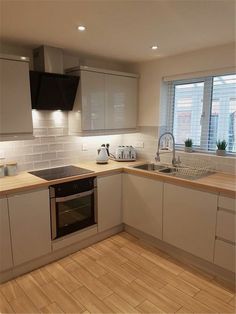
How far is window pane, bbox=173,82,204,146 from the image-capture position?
9.62 feet

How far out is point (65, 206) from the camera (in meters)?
2.48

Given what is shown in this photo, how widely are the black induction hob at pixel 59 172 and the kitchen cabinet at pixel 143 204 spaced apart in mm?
564

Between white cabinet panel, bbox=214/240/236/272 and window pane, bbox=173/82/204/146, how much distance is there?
1.28 meters

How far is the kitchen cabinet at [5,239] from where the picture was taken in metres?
2.04

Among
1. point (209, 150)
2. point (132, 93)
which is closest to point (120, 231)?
point (209, 150)

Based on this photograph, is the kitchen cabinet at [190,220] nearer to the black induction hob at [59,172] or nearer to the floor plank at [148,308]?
the floor plank at [148,308]

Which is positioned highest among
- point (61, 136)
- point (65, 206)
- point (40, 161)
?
point (61, 136)

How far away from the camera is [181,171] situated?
2838 mm

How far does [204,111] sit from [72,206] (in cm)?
188

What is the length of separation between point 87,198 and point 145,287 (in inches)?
41.6

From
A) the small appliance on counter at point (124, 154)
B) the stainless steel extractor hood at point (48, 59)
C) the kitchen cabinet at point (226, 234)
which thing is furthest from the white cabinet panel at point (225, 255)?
the stainless steel extractor hood at point (48, 59)

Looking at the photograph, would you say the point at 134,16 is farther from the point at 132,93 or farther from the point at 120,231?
the point at 120,231

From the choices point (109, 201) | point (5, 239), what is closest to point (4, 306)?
point (5, 239)

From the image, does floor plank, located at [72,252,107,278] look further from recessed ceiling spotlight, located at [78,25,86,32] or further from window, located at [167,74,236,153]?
recessed ceiling spotlight, located at [78,25,86,32]
